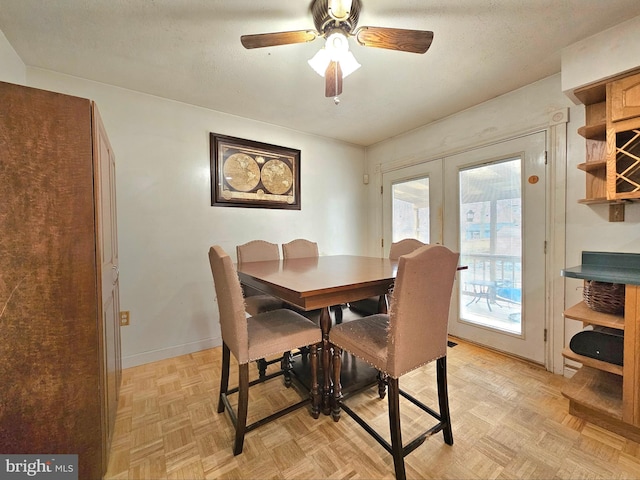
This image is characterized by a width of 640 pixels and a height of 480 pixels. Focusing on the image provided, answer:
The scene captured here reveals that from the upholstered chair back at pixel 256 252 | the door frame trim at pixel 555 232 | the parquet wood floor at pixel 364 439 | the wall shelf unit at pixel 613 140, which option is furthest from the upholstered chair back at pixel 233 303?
the door frame trim at pixel 555 232

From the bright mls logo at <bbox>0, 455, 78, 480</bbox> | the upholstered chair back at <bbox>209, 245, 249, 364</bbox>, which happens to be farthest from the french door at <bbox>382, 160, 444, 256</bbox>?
the bright mls logo at <bbox>0, 455, 78, 480</bbox>

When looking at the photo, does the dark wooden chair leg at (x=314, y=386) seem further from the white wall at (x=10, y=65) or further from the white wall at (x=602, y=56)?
the white wall at (x=10, y=65)

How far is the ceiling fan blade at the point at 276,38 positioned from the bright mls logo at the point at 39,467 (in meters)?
1.98

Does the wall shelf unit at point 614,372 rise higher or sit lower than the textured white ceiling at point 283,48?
lower

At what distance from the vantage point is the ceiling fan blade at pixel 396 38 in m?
1.27

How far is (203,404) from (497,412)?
1.85 metres

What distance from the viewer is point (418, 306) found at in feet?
3.77

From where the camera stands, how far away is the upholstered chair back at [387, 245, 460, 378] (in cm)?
109

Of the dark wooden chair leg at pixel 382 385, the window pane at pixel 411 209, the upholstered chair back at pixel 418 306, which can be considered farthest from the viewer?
the window pane at pixel 411 209

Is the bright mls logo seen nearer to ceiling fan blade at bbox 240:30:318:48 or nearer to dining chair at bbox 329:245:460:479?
dining chair at bbox 329:245:460:479

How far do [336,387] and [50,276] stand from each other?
1442 mm

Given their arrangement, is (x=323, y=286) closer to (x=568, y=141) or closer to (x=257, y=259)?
(x=257, y=259)

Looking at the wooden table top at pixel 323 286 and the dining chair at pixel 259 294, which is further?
the dining chair at pixel 259 294

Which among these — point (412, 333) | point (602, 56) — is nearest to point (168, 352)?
point (412, 333)
